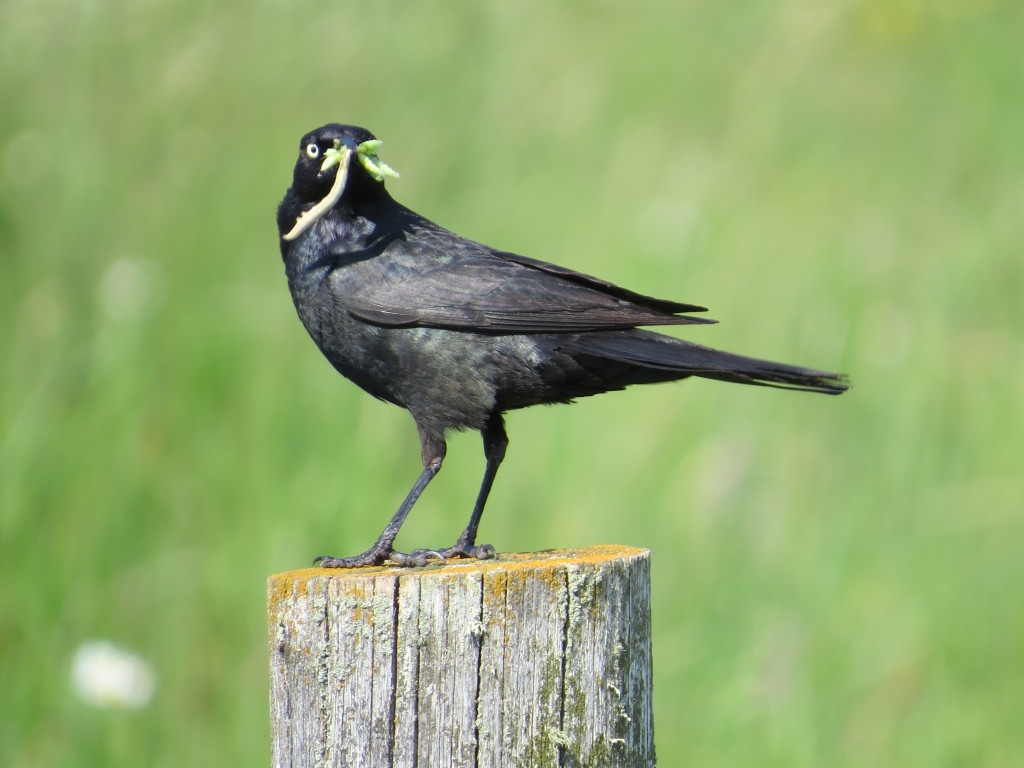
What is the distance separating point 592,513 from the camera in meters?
5.65

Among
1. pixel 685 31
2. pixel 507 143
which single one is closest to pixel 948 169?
pixel 685 31

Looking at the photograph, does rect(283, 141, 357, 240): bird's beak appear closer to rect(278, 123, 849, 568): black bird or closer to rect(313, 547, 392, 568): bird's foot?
rect(278, 123, 849, 568): black bird

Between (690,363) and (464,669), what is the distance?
1.18 meters

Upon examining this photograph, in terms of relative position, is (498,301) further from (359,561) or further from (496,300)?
(359,561)

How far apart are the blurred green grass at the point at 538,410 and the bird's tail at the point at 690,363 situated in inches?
84.3

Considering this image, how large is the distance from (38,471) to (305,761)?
2.98 meters

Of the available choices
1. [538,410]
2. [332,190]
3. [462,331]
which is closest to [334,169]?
[332,190]

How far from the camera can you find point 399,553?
3207mm

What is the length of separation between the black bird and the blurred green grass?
1872mm

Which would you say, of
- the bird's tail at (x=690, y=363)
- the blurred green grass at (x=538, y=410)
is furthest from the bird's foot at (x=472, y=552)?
the blurred green grass at (x=538, y=410)

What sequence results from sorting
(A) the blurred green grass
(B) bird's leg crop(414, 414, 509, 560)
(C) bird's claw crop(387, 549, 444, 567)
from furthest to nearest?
1. (A) the blurred green grass
2. (B) bird's leg crop(414, 414, 509, 560)
3. (C) bird's claw crop(387, 549, 444, 567)

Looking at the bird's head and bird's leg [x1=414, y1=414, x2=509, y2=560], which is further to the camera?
bird's leg [x1=414, y1=414, x2=509, y2=560]

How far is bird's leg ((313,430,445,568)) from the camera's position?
318cm

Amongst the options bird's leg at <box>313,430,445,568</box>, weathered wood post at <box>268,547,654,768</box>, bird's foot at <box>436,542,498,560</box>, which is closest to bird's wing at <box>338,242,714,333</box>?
bird's leg at <box>313,430,445,568</box>
